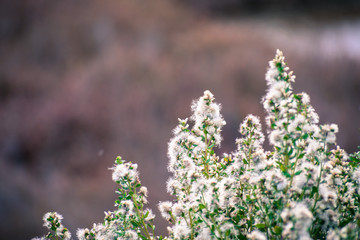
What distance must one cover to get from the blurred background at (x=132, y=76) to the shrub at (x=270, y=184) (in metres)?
1.08

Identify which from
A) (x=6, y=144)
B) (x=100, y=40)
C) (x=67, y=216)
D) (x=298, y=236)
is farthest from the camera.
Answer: (x=100, y=40)

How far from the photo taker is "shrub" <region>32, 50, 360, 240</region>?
46 cm

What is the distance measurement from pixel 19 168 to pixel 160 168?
77 cm

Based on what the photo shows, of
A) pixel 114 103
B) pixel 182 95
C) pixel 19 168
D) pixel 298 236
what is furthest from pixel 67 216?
pixel 298 236

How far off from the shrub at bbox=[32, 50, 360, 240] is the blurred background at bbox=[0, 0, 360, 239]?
3.56 ft

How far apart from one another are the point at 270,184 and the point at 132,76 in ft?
4.84

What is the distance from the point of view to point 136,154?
174 cm

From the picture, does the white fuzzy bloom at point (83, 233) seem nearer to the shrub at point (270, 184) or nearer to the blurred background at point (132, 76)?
the shrub at point (270, 184)

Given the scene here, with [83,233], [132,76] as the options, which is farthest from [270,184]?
[132,76]

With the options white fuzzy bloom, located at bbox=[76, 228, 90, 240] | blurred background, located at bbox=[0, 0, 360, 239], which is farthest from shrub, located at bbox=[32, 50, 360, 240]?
blurred background, located at bbox=[0, 0, 360, 239]

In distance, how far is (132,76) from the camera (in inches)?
71.9

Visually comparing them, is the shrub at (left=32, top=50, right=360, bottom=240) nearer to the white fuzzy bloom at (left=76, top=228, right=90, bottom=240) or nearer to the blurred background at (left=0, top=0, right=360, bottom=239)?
the white fuzzy bloom at (left=76, top=228, right=90, bottom=240)

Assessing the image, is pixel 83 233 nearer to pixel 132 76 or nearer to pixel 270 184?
pixel 270 184

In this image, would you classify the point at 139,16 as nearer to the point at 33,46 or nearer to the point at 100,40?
the point at 100,40
